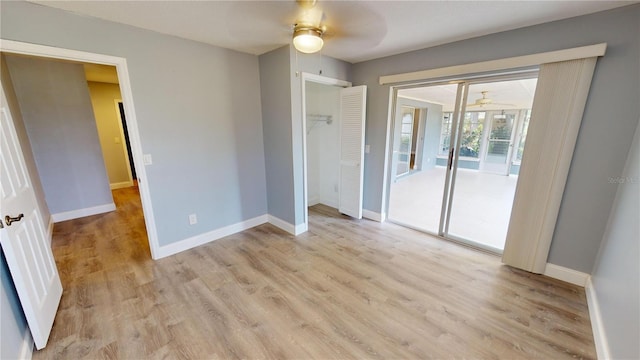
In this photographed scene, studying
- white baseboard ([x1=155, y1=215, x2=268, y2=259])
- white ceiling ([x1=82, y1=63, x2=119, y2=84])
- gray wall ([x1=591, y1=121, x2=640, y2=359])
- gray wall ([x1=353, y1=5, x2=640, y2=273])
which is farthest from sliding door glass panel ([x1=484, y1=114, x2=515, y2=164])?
white ceiling ([x1=82, y1=63, x2=119, y2=84])

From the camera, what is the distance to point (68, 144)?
3715 mm

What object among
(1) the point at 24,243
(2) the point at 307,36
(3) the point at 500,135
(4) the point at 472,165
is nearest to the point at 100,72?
(1) the point at 24,243

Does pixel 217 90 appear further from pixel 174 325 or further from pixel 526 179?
pixel 526 179

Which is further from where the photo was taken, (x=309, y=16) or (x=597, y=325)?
(x=597, y=325)

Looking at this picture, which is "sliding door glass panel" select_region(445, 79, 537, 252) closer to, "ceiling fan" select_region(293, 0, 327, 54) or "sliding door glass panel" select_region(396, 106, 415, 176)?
"sliding door glass panel" select_region(396, 106, 415, 176)

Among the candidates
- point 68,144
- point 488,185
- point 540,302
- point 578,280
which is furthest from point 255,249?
point 488,185

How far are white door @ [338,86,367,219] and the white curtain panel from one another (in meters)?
1.81

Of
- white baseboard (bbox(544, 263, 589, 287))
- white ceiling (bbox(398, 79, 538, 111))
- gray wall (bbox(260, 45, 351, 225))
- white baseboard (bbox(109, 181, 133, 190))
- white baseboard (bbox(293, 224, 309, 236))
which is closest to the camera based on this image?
white baseboard (bbox(544, 263, 589, 287))

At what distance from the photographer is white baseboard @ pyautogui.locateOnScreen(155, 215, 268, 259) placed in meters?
2.74

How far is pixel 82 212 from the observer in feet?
12.8

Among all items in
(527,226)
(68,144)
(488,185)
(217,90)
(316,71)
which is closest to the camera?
(527,226)

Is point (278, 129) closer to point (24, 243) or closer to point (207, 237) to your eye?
point (207, 237)

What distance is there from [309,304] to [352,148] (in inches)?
88.0

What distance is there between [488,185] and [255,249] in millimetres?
5157
